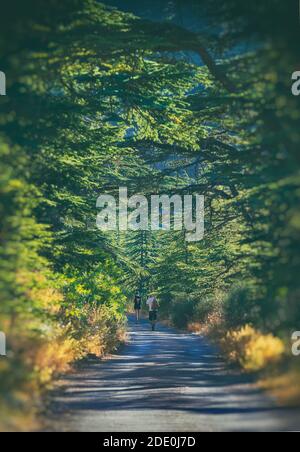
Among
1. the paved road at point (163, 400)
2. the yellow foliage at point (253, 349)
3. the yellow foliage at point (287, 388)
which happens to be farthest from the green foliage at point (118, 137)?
the paved road at point (163, 400)

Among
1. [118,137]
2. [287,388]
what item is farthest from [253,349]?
[118,137]

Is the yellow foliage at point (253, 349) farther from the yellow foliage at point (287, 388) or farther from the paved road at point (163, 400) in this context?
the yellow foliage at point (287, 388)

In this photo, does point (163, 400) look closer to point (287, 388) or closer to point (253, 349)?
point (253, 349)

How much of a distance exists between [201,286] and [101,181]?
1142 cm

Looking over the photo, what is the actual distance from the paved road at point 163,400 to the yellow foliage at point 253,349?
422 mm

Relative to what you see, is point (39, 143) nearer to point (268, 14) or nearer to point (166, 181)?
point (268, 14)

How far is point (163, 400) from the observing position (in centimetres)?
1608

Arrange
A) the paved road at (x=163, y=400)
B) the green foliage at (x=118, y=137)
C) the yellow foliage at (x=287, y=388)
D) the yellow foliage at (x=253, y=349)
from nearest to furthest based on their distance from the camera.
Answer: the paved road at (x=163, y=400)
the yellow foliage at (x=287, y=388)
the green foliage at (x=118, y=137)
the yellow foliage at (x=253, y=349)

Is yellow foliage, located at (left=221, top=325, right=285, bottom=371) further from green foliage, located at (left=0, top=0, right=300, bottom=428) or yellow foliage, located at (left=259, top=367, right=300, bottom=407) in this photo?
yellow foliage, located at (left=259, top=367, right=300, bottom=407)

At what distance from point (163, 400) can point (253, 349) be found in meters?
2.51

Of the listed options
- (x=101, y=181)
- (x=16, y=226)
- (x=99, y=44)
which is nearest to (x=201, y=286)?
(x=101, y=181)

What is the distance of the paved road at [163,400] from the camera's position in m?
12.7

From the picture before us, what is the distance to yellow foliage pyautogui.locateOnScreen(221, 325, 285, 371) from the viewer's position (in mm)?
15708

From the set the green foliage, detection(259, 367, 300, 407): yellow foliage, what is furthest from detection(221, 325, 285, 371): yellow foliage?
detection(259, 367, 300, 407): yellow foliage
